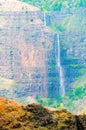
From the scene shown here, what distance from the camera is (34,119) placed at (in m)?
7.93

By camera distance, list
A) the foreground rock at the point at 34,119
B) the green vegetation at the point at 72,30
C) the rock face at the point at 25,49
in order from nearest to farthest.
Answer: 1. the foreground rock at the point at 34,119
2. the rock face at the point at 25,49
3. the green vegetation at the point at 72,30

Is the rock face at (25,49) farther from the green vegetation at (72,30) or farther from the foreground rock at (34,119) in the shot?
the foreground rock at (34,119)

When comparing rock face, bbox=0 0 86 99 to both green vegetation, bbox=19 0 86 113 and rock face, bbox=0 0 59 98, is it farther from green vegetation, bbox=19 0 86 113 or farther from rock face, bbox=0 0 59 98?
green vegetation, bbox=19 0 86 113

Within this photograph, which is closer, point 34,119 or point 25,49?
point 34,119

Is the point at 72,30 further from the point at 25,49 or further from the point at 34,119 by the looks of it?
the point at 34,119

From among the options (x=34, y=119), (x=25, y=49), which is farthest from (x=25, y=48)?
(x=34, y=119)

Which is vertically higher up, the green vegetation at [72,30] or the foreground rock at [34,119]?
the foreground rock at [34,119]

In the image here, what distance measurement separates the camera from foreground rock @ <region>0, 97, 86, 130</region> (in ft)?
25.5

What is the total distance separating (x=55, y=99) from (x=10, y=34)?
991 centimetres

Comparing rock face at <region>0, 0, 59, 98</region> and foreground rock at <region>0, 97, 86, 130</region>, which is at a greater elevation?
foreground rock at <region>0, 97, 86, 130</region>

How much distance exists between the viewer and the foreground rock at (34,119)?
7.78m

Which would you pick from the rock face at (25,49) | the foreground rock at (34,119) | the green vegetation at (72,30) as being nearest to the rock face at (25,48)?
the rock face at (25,49)

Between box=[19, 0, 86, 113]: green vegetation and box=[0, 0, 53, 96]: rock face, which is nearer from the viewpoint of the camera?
box=[0, 0, 53, 96]: rock face

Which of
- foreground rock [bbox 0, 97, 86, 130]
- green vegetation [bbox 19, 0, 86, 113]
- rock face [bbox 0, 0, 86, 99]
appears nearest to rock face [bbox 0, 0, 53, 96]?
rock face [bbox 0, 0, 86, 99]
